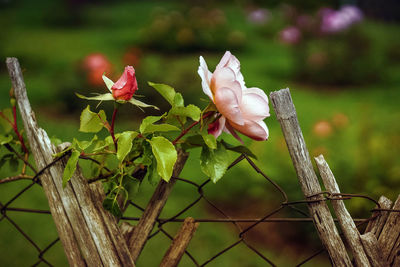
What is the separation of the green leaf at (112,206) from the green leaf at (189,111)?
6.3 inches

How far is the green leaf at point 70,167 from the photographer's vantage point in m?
0.69

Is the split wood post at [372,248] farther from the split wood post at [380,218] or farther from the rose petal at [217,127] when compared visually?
the rose petal at [217,127]

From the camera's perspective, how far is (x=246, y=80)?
493cm

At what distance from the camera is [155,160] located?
71cm

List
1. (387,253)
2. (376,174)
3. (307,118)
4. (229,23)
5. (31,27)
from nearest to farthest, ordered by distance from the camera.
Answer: (387,253), (376,174), (307,118), (31,27), (229,23)

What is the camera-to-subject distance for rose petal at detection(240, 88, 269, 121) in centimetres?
69

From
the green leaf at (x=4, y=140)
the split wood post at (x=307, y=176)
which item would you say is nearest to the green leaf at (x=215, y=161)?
the split wood post at (x=307, y=176)

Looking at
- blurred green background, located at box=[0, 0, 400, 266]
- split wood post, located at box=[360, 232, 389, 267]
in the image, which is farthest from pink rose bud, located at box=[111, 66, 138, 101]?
blurred green background, located at box=[0, 0, 400, 266]

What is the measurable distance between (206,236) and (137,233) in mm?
1445

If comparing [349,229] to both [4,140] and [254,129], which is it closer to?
[254,129]

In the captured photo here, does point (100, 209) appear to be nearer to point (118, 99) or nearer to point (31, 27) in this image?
point (118, 99)

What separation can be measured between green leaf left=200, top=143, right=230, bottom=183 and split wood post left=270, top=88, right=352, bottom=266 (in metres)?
0.10

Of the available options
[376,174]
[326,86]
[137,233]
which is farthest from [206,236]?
[326,86]

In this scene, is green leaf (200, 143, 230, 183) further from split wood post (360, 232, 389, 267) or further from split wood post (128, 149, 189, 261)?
split wood post (360, 232, 389, 267)
